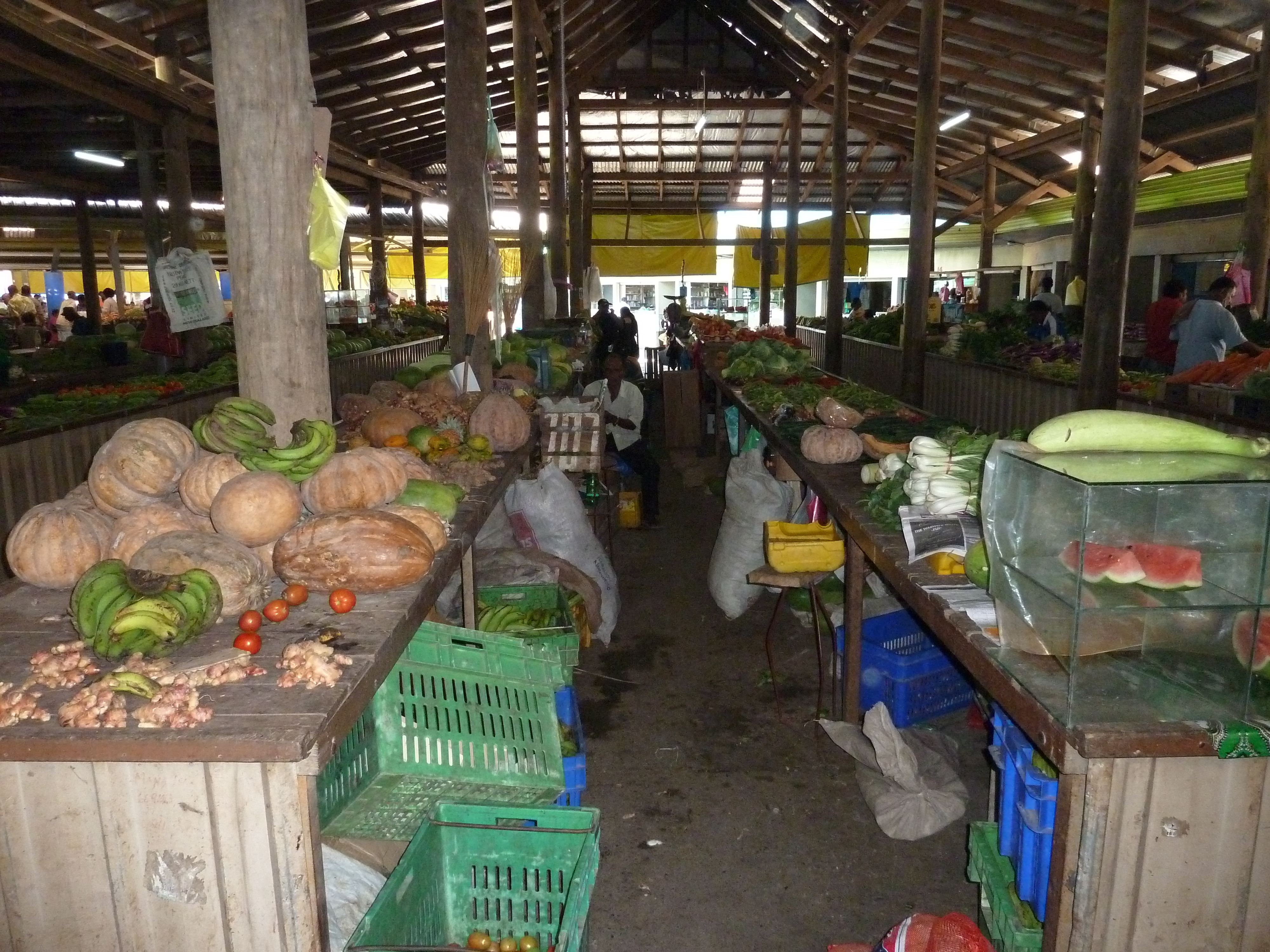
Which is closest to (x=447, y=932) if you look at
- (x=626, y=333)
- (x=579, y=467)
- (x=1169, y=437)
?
(x=1169, y=437)

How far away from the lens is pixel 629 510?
28.4ft

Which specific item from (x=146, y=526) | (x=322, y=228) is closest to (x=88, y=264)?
(x=322, y=228)

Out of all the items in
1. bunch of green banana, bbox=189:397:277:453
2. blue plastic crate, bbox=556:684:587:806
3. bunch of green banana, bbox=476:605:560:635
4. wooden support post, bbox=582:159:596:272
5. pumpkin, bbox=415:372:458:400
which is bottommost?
blue plastic crate, bbox=556:684:587:806

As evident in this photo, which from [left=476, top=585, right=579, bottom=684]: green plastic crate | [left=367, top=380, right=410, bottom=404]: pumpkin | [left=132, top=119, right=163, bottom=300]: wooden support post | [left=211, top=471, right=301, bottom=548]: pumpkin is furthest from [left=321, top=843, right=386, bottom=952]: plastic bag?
[left=132, top=119, right=163, bottom=300]: wooden support post

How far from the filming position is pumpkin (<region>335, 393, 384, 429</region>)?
5.57m

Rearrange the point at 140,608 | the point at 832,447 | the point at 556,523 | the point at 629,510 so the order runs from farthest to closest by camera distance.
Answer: the point at 629,510
the point at 556,523
the point at 832,447
the point at 140,608

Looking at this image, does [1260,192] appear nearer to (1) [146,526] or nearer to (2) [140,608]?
(1) [146,526]

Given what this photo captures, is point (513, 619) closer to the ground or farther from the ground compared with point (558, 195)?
closer to the ground

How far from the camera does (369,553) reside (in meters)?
2.83

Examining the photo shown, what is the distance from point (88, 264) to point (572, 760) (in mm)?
17555

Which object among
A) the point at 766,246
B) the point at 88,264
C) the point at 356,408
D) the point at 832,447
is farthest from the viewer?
the point at 766,246

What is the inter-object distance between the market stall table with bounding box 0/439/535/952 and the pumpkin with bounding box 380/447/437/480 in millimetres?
1684

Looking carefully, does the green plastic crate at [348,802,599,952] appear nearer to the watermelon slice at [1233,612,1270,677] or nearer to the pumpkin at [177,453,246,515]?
the pumpkin at [177,453,246,515]

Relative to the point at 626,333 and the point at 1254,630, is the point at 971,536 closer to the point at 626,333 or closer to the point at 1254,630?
the point at 1254,630
